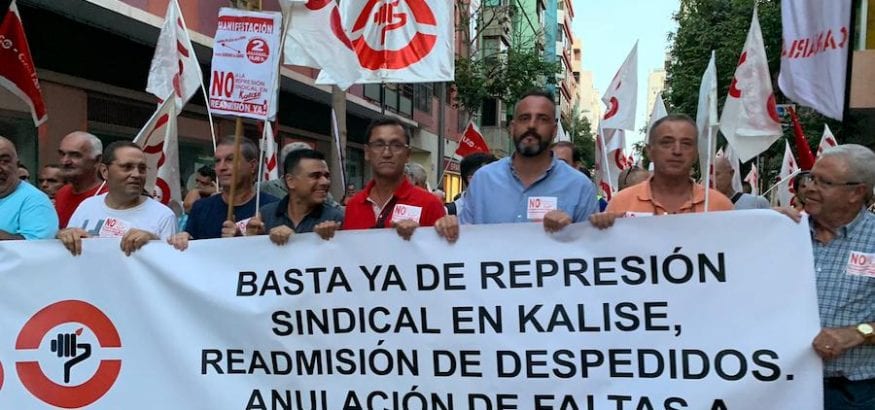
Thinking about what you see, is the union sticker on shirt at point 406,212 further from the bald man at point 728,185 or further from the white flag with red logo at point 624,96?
the white flag with red logo at point 624,96

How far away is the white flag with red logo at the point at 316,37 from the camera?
4805mm

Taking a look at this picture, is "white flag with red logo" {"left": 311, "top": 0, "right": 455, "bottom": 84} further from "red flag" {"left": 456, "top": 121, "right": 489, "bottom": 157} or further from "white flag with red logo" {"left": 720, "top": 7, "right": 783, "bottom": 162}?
"red flag" {"left": 456, "top": 121, "right": 489, "bottom": 157}

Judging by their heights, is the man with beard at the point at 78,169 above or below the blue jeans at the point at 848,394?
above

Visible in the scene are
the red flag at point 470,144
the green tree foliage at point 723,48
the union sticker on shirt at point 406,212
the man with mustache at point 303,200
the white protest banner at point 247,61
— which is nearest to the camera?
the union sticker on shirt at point 406,212

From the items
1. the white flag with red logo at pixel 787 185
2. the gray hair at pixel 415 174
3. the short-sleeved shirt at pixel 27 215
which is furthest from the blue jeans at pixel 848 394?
the white flag with red logo at pixel 787 185

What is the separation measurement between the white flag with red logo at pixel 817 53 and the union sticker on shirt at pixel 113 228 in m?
3.68

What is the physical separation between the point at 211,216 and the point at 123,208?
455mm

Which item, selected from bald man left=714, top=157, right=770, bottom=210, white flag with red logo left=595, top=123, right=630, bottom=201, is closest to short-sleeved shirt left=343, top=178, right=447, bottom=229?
bald man left=714, top=157, right=770, bottom=210

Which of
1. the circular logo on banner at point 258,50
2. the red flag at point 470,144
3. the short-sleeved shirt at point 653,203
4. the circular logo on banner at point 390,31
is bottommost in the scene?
the short-sleeved shirt at point 653,203

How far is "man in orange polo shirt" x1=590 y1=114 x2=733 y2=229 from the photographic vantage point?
339 centimetres

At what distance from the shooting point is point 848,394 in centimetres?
293

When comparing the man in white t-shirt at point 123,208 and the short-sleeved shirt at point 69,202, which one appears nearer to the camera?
the man in white t-shirt at point 123,208

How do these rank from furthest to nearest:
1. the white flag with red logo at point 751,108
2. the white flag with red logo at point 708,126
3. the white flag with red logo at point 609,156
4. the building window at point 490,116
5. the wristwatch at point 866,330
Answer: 1. the building window at point 490,116
2. the white flag with red logo at point 609,156
3. the white flag with red logo at point 751,108
4. the white flag with red logo at point 708,126
5. the wristwatch at point 866,330

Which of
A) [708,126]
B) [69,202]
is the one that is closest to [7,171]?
[69,202]
